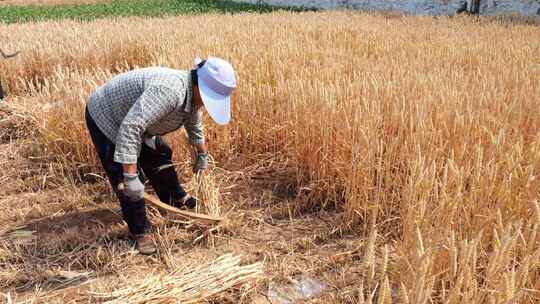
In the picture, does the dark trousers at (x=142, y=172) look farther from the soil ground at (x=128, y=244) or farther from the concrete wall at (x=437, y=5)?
the concrete wall at (x=437, y=5)

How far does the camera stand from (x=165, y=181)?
2689 millimetres

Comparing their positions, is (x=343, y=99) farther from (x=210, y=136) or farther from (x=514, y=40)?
(x=514, y=40)

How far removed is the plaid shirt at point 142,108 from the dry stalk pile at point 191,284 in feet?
1.93

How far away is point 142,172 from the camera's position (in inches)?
109

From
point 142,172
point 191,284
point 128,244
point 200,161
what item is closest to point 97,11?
point 142,172

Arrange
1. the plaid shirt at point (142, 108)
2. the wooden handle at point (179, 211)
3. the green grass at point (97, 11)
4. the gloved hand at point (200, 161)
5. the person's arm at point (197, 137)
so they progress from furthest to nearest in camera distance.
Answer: the green grass at point (97, 11)
the gloved hand at point (200, 161)
the person's arm at point (197, 137)
the wooden handle at point (179, 211)
the plaid shirt at point (142, 108)

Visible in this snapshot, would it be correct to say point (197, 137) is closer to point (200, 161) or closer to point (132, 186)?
point (200, 161)

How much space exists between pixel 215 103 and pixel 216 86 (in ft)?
0.27

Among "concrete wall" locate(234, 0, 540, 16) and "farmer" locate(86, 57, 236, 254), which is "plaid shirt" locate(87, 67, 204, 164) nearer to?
"farmer" locate(86, 57, 236, 254)

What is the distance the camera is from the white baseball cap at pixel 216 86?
6.83 ft

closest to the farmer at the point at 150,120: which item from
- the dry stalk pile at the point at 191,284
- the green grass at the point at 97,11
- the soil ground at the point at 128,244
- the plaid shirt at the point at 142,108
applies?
the plaid shirt at the point at 142,108

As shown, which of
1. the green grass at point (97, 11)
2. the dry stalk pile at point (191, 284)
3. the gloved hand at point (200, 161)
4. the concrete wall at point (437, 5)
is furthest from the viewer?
the green grass at point (97, 11)

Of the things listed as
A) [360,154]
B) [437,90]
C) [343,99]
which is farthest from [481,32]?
[360,154]

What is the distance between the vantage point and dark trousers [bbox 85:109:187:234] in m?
2.40
